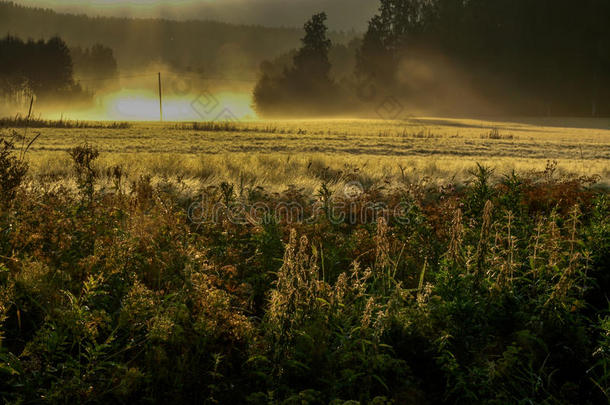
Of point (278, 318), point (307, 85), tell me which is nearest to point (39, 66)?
point (307, 85)

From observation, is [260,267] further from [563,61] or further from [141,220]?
[563,61]

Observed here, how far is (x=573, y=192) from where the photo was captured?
8195mm

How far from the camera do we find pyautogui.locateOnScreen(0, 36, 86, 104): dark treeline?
94.4m

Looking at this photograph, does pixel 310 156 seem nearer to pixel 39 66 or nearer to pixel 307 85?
pixel 307 85

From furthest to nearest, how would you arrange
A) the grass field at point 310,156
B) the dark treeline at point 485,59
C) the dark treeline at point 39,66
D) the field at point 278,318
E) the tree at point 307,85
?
the dark treeline at point 39,66
the tree at point 307,85
the dark treeline at point 485,59
the grass field at point 310,156
the field at point 278,318

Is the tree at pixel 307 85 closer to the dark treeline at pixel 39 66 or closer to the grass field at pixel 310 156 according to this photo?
the dark treeline at pixel 39 66

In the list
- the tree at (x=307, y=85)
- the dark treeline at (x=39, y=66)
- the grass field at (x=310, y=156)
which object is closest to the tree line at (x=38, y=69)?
the dark treeline at (x=39, y=66)

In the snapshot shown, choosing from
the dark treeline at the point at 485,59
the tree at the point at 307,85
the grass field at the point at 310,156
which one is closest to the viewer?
the grass field at the point at 310,156

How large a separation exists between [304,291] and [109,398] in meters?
1.71

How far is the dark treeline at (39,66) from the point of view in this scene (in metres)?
94.4

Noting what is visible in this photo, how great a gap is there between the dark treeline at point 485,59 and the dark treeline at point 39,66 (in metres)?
38.2

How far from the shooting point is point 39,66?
94.8 m

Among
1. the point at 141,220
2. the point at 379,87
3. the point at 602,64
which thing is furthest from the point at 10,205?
the point at 379,87

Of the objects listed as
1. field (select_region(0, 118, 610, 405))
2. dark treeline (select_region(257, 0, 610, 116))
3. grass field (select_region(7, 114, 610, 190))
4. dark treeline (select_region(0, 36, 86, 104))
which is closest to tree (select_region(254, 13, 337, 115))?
dark treeline (select_region(257, 0, 610, 116))
